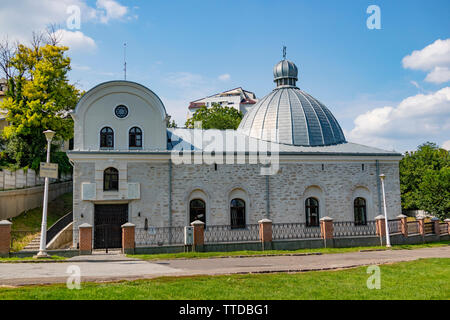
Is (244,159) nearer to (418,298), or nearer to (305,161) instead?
(305,161)

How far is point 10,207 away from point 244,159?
15.3 m

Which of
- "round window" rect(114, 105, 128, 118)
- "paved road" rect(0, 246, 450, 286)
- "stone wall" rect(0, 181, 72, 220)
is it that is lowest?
"paved road" rect(0, 246, 450, 286)

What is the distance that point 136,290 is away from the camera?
821 centimetres

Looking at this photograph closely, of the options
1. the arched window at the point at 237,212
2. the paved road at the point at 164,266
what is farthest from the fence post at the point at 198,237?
the arched window at the point at 237,212

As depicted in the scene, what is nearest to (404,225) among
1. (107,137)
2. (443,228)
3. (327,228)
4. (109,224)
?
(443,228)

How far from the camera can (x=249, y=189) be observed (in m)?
21.8

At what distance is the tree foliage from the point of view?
29219mm

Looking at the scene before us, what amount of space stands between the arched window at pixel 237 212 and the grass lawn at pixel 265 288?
10.5 metres

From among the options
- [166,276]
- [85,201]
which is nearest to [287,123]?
[85,201]

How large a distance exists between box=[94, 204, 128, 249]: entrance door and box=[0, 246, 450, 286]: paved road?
3.31 meters

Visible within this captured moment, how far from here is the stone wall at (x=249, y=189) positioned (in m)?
20.1

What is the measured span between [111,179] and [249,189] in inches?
302

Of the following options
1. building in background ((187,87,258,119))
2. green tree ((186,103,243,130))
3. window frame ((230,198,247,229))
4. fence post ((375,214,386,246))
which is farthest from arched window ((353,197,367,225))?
building in background ((187,87,258,119))

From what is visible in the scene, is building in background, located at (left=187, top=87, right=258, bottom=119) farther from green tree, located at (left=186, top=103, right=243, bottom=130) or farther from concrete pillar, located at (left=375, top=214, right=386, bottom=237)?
concrete pillar, located at (left=375, top=214, right=386, bottom=237)
